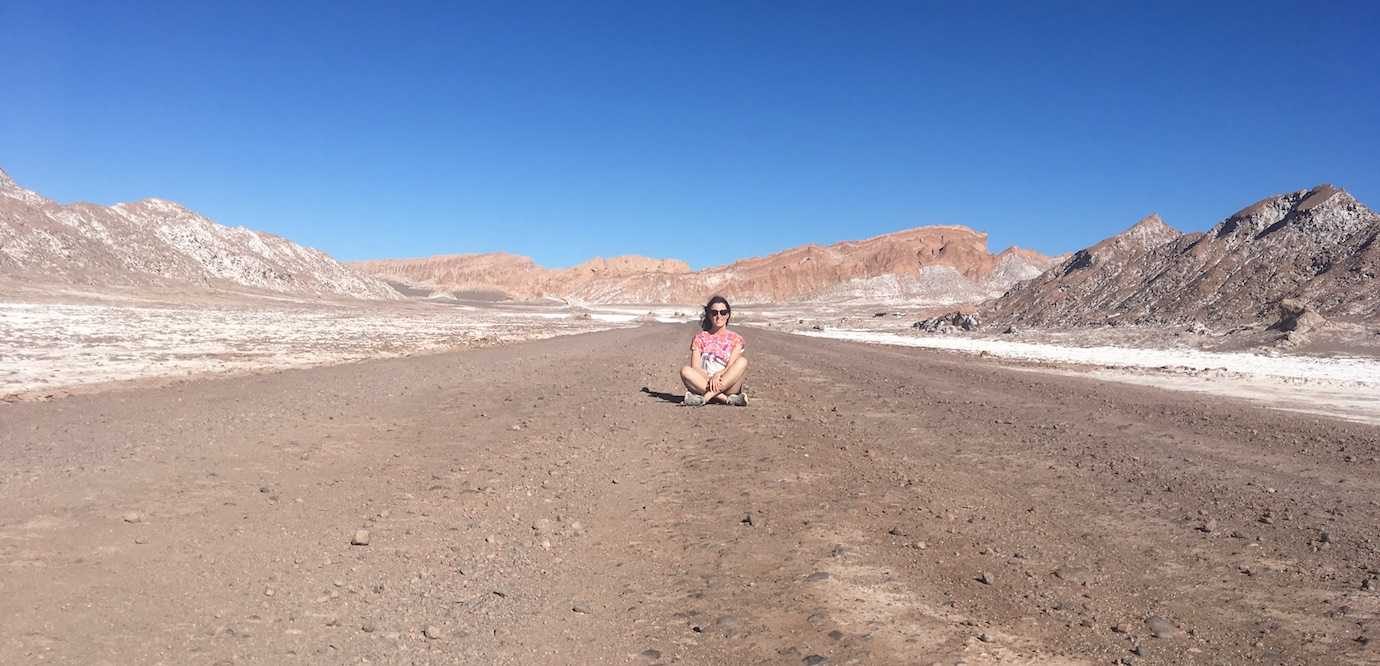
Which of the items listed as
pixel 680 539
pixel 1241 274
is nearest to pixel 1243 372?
pixel 680 539

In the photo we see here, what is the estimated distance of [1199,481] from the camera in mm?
7363

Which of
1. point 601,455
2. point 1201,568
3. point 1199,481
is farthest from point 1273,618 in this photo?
point 601,455

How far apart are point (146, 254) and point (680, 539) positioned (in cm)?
10147

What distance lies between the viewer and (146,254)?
288 ft

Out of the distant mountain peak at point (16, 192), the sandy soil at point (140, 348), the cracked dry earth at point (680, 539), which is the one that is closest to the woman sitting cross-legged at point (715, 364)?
the cracked dry earth at point (680, 539)

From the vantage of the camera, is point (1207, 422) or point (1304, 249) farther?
point (1304, 249)

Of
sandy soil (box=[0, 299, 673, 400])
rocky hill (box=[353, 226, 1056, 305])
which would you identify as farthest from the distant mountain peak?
rocky hill (box=[353, 226, 1056, 305])

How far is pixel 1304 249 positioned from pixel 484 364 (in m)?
39.4

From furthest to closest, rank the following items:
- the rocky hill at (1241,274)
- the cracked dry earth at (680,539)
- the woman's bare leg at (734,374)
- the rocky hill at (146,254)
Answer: the rocky hill at (146,254), the rocky hill at (1241,274), the woman's bare leg at (734,374), the cracked dry earth at (680,539)

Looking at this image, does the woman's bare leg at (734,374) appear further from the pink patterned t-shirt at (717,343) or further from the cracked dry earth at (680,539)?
the cracked dry earth at (680,539)

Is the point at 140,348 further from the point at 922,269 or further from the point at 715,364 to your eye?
the point at 922,269

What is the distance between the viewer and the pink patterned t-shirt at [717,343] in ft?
39.4

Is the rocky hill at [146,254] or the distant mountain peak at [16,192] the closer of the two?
the rocky hill at [146,254]

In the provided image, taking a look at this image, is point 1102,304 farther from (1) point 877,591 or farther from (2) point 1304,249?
(1) point 877,591
